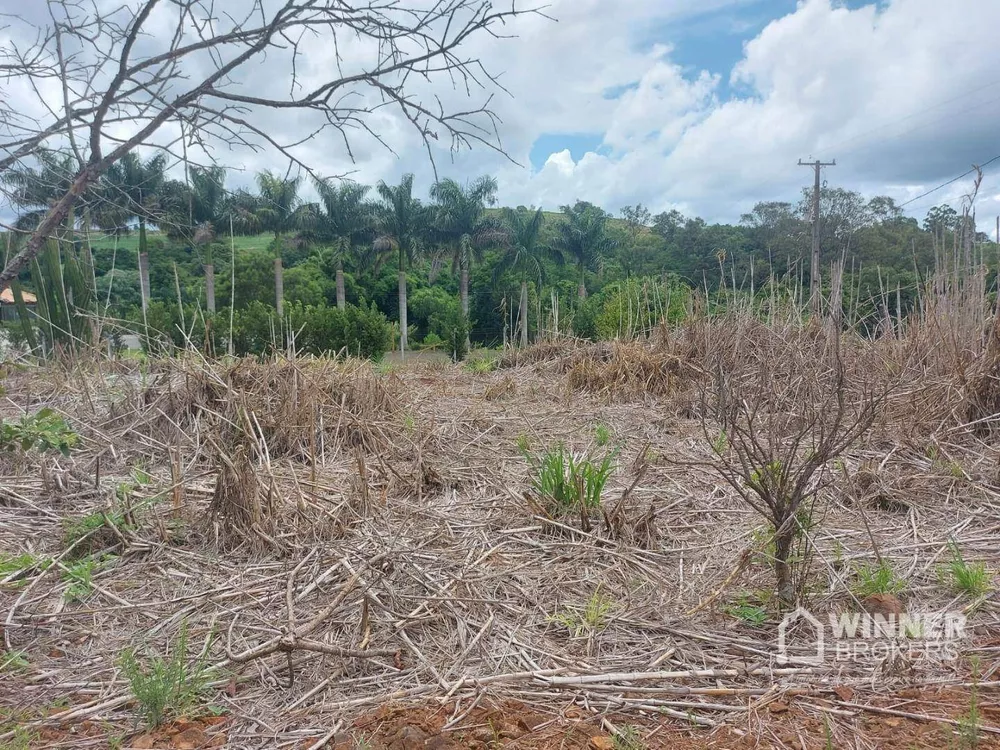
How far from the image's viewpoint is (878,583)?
8.09ft

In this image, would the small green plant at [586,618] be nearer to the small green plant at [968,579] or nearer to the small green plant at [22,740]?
the small green plant at [968,579]

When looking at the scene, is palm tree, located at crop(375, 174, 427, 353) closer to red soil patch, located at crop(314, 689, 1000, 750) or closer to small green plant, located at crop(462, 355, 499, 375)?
small green plant, located at crop(462, 355, 499, 375)

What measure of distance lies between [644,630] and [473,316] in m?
39.8

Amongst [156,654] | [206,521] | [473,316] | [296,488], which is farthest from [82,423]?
[473,316]

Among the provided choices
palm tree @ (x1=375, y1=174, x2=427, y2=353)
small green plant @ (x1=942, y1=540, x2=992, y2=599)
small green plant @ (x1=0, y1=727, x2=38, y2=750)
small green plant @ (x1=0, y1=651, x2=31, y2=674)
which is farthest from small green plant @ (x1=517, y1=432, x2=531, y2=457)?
palm tree @ (x1=375, y1=174, x2=427, y2=353)

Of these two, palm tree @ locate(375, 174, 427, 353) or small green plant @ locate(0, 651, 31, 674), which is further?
palm tree @ locate(375, 174, 427, 353)

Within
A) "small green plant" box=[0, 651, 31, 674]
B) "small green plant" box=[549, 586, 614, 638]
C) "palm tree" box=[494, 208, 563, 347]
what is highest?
"palm tree" box=[494, 208, 563, 347]

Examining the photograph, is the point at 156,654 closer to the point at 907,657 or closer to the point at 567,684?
the point at 567,684

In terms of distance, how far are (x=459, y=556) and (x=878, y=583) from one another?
65.3 inches

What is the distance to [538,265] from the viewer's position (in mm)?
37219

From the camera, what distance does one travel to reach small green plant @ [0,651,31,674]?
84.7 inches

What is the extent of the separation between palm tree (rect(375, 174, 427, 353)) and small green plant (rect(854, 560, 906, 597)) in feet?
109

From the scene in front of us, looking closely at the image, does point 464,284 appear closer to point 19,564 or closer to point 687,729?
point 19,564

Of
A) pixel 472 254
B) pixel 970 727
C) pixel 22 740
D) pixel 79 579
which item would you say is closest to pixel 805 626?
pixel 970 727
